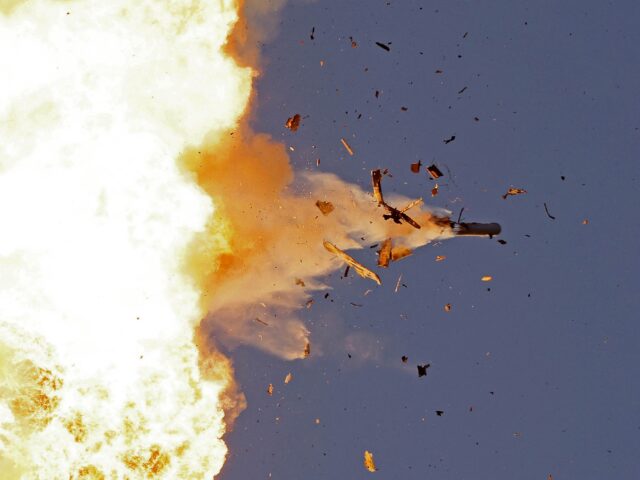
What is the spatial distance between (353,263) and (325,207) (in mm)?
649

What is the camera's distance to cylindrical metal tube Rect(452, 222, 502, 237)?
4.97 m

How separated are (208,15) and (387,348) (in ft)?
12.6

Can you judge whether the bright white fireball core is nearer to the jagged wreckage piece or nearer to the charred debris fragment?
the charred debris fragment

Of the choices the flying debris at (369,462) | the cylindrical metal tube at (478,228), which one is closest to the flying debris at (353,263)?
the cylindrical metal tube at (478,228)

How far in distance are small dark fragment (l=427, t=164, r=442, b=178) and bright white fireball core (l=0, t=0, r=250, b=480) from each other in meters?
2.03

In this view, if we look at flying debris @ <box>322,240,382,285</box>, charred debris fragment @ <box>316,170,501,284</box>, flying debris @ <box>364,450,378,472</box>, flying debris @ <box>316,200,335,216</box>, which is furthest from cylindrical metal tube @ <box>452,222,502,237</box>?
flying debris @ <box>364,450,378,472</box>

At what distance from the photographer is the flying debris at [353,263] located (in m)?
5.12

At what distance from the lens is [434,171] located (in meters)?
4.97

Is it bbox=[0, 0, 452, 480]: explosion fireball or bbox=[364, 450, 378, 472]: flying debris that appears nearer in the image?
bbox=[0, 0, 452, 480]: explosion fireball

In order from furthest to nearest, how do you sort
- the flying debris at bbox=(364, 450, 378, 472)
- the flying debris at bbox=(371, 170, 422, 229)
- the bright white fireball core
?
the flying debris at bbox=(364, 450, 378, 472), the flying debris at bbox=(371, 170, 422, 229), the bright white fireball core

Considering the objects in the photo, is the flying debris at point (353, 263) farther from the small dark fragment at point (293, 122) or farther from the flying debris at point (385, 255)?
the small dark fragment at point (293, 122)

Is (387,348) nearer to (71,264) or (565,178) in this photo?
(565,178)

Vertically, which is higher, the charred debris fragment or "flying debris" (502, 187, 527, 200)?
"flying debris" (502, 187, 527, 200)

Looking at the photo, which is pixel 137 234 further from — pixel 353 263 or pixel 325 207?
pixel 353 263
